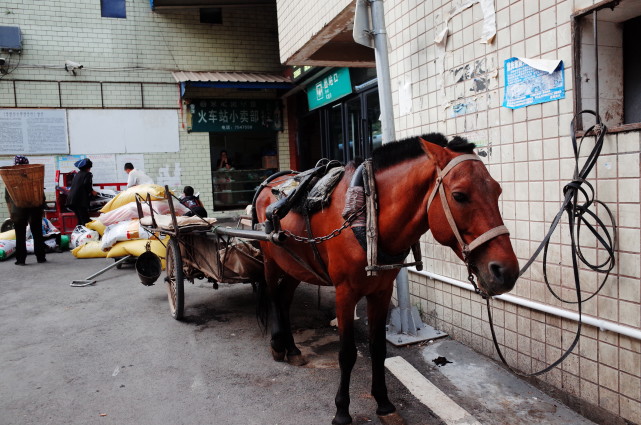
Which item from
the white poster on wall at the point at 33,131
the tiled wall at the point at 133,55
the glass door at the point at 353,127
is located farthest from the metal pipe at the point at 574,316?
the white poster on wall at the point at 33,131

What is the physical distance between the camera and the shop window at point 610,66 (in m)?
2.92

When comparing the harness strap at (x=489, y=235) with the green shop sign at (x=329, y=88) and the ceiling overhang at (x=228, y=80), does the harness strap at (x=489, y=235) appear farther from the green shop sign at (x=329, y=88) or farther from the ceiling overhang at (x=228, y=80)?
the ceiling overhang at (x=228, y=80)

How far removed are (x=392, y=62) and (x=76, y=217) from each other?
935 cm

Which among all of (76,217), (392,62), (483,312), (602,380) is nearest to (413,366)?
(483,312)

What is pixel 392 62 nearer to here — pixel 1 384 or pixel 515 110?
pixel 515 110

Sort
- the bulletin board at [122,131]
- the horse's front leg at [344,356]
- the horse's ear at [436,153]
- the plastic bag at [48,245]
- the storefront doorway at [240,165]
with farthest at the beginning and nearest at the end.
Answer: the storefront doorway at [240,165] → the bulletin board at [122,131] → the plastic bag at [48,245] → the horse's front leg at [344,356] → the horse's ear at [436,153]

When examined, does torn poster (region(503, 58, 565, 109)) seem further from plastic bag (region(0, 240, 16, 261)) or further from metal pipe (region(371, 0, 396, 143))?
plastic bag (region(0, 240, 16, 261))

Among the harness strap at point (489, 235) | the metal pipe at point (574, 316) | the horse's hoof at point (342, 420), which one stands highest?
the harness strap at point (489, 235)

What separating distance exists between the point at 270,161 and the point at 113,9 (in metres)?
5.99

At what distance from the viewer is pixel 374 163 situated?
2.93 meters

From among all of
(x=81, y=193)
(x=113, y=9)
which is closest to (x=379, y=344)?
(x=81, y=193)

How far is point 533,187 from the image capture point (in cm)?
335

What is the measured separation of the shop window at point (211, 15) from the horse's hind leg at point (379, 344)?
1264 cm

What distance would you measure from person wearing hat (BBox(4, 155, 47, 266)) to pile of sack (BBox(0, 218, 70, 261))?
0.72m
